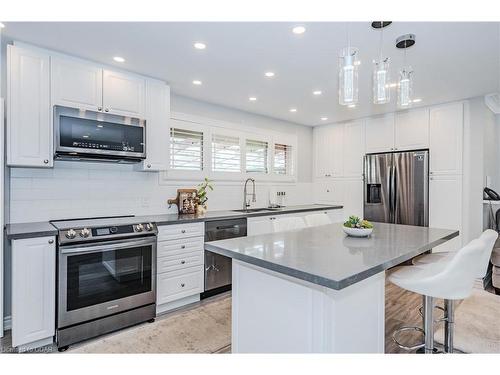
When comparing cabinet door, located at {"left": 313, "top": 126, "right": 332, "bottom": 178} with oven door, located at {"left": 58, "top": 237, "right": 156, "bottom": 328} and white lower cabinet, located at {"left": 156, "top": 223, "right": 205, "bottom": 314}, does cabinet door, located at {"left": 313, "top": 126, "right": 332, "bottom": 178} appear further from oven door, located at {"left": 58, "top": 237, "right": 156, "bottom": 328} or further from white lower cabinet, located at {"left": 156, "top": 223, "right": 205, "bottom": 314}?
oven door, located at {"left": 58, "top": 237, "right": 156, "bottom": 328}

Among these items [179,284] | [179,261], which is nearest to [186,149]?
[179,261]

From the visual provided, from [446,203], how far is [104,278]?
4279 millimetres

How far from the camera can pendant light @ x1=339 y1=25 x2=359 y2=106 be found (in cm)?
171

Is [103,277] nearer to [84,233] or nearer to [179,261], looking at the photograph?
[84,233]

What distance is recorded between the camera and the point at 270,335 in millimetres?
1632

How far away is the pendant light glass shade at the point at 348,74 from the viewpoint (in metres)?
1.71

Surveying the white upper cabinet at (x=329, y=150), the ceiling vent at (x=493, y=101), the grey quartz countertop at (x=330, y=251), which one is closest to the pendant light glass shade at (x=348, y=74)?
the grey quartz countertop at (x=330, y=251)

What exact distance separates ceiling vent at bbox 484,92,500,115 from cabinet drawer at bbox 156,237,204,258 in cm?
405

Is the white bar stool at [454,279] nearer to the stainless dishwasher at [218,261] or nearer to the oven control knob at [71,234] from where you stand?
the stainless dishwasher at [218,261]

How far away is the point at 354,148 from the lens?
16.5 ft

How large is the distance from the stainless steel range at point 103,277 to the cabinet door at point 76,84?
3.59 ft

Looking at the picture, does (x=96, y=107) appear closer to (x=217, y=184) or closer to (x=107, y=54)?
(x=107, y=54)

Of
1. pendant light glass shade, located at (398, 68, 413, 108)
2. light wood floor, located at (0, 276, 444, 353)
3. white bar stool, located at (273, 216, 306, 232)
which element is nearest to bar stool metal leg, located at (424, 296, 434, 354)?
light wood floor, located at (0, 276, 444, 353)

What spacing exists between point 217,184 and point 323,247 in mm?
2513
